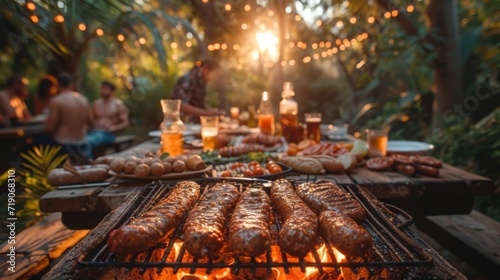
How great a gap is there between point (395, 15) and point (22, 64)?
1475 centimetres

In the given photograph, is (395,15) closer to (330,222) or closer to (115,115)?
(330,222)

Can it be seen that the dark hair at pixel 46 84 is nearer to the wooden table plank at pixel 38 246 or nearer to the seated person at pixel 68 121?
the seated person at pixel 68 121

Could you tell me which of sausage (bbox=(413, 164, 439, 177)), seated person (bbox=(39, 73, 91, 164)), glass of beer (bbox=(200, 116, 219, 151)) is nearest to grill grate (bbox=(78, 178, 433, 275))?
sausage (bbox=(413, 164, 439, 177))

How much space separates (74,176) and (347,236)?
7.70ft

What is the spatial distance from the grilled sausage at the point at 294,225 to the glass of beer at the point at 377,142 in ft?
5.50

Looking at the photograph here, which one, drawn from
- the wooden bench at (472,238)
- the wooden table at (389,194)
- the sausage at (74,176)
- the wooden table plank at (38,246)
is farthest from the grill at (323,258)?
the wooden bench at (472,238)

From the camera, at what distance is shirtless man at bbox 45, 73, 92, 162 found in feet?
24.2

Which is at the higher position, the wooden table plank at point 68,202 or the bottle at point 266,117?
the bottle at point 266,117

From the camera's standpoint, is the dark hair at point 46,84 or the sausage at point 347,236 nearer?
the sausage at point 347,236

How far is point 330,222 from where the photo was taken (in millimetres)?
1741

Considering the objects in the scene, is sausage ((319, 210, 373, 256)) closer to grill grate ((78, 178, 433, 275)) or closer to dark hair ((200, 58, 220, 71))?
grill grate ((78, 178, 433, 275))

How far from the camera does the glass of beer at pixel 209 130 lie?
4043mm

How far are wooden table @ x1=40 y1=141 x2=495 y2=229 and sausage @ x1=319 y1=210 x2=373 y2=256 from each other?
3.64 feet

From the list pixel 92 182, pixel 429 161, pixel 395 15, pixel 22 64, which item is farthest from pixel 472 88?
pixel 22 64
